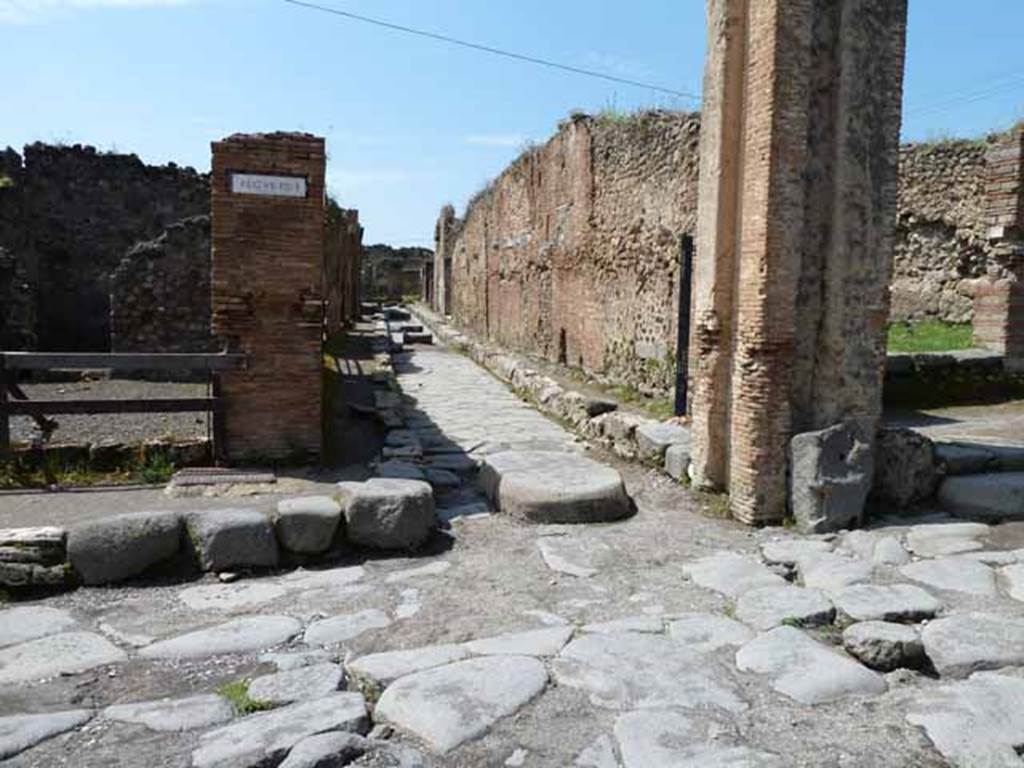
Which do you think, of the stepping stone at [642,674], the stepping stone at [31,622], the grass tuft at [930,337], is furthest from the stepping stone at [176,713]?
the grass tuft at [930,337]

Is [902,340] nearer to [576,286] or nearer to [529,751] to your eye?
[576,286]

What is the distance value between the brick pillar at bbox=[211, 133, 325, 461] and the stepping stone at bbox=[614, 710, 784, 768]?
426 cm

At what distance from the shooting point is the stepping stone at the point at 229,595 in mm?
4211

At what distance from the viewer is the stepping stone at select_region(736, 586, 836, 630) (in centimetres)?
375

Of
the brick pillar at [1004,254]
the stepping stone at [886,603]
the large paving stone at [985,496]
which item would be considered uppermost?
the brick pillar at [1004,254]

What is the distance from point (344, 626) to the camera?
3865 millimetres

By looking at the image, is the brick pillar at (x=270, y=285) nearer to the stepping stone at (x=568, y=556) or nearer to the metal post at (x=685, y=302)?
the stepping stone at (x=568, y=556)

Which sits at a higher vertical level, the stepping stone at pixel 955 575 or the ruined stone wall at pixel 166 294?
the ruined stone wall at pixel 166 294

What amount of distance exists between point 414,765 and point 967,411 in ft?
26.5

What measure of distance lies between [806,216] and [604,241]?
17.9 feet

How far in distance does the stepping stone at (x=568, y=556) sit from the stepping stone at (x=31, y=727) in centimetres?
253

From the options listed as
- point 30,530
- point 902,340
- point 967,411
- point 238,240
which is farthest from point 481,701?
point 902,340

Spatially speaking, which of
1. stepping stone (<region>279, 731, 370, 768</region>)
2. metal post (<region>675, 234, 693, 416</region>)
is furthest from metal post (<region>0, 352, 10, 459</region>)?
metal post (<region>675, 234, 693, 416</region>)

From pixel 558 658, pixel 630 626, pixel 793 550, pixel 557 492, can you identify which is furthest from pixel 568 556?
pixel 558 658
